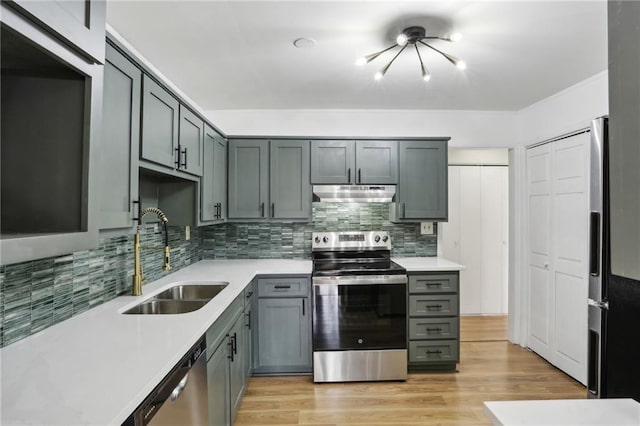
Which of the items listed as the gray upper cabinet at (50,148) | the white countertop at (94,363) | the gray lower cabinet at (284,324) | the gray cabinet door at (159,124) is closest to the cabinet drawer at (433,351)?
the gray lower cabinet at (284,324)

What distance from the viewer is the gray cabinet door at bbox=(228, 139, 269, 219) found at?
127 inches

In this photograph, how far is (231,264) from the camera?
3205 mm

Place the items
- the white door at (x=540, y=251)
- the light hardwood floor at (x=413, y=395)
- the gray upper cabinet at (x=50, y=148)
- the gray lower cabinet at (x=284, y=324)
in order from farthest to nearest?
the white door at (x=540, y=251)
the gray lower cabinet at (x=284, y=324)
the light hardwood floor at (x=413, y=395)
the gray upper cabinet at (x=50, y=148)

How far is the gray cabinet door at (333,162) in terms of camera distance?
3.22 meters

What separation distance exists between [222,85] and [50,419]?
2.58 meters

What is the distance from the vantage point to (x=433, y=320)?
292 centimetres

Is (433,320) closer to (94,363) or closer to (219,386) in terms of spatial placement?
(219,386)

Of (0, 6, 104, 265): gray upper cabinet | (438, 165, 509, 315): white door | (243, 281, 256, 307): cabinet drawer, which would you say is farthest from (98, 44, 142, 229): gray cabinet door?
(438, 165, 509, 315): white door

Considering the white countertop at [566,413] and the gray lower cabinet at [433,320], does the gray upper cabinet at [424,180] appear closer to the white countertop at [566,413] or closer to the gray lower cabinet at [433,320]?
the gray lower cabinet at [433,320]

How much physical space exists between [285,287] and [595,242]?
7.12 feet

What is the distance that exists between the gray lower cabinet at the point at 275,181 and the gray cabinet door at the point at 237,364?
117cm

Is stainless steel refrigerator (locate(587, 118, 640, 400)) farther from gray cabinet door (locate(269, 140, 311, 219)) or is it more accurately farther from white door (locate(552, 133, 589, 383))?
gray cabinet door (locate(269, 140, 311, 219))

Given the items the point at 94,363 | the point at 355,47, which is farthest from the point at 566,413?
the point at 355,47

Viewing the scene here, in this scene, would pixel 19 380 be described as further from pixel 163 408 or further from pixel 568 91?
pixel 568 91
